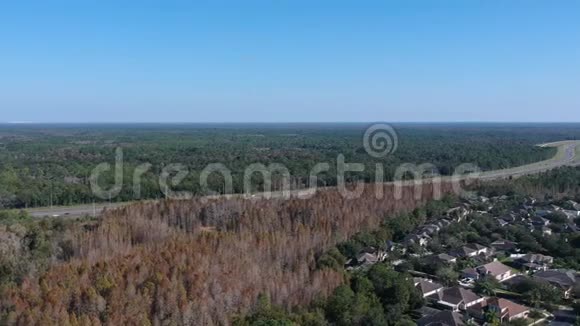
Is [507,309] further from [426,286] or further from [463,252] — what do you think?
[463,252]

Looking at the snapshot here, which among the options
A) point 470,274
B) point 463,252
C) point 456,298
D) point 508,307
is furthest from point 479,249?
point 508,307

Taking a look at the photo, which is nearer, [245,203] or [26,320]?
[26,320]

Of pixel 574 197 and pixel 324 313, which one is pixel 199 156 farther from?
pixel 324 313

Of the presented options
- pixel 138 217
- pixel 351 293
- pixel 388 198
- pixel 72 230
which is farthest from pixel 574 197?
pixel 72 230

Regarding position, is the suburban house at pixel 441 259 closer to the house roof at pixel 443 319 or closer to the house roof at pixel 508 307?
the house roof at pixel 508 307

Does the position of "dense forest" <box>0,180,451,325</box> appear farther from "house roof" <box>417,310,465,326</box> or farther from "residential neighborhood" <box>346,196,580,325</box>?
"house roof" <box>417,310,465,326</box>

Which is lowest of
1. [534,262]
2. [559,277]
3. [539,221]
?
[534,262]
